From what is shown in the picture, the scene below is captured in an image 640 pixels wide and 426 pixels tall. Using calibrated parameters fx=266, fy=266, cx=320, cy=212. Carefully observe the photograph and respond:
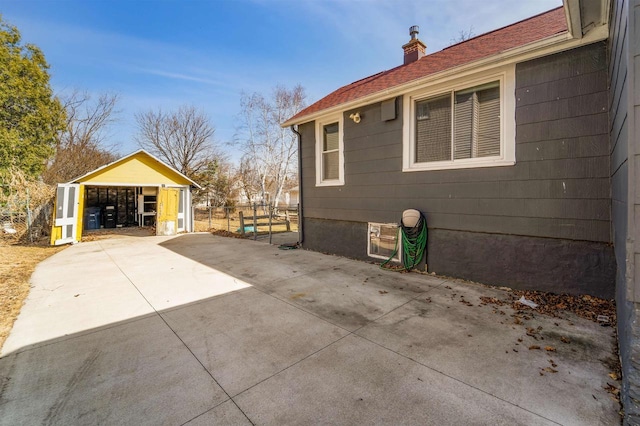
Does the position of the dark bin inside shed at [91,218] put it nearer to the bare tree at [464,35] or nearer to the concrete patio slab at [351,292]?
the concrete patio slab at [351,292]

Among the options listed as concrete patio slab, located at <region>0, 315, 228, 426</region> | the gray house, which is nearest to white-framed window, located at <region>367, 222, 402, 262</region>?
the gray house

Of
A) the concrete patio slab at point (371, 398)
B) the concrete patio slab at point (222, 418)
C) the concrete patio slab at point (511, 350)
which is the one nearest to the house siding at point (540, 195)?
the concrete patio slab at point (511, 350)

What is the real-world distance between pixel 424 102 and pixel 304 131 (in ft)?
10.8

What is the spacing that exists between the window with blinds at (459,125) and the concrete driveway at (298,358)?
2219 mm

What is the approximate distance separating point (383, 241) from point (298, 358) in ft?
12.0

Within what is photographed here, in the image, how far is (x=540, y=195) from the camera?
12.0 feet

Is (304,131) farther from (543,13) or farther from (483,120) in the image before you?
(543,13)

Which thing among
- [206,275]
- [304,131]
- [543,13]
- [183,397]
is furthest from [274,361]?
[543,13]

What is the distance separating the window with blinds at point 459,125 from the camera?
4.14 metres

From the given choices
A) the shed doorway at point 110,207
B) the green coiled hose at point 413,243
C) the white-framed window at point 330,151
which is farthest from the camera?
the shed doorway at point 110,207

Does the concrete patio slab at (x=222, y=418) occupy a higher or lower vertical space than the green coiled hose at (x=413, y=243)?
lower

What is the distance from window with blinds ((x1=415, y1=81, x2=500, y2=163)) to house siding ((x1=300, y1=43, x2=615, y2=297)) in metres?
0.31

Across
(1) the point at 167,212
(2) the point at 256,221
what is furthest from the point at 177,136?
(2) the point at 256,221

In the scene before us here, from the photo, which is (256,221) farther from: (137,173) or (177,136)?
(177,136)
